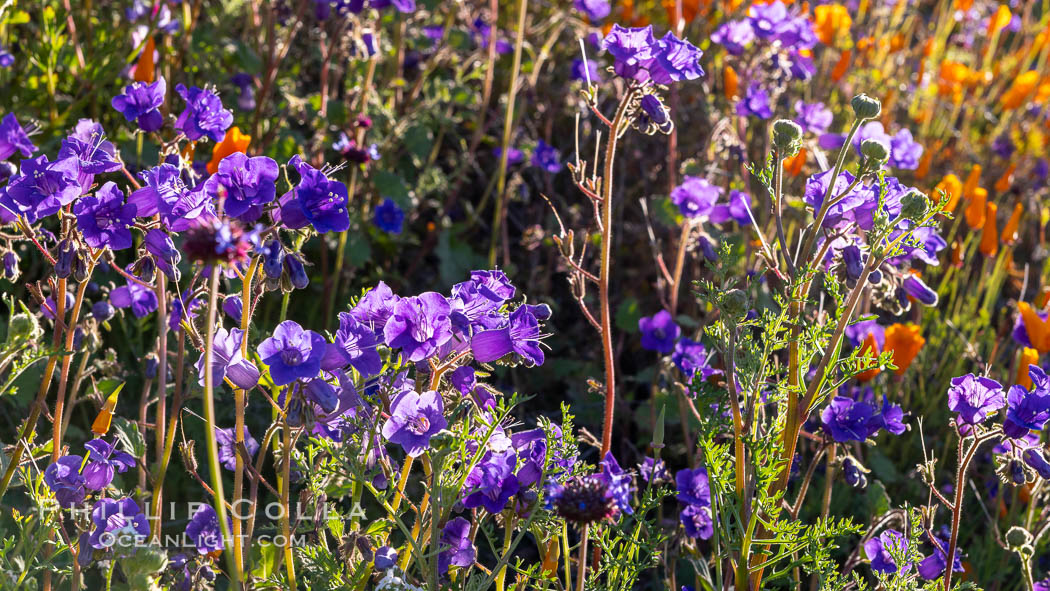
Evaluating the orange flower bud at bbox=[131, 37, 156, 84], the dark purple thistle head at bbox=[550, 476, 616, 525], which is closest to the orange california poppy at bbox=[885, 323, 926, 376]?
the dark purple thistle head at bbox=[550, 476, 616, 525]

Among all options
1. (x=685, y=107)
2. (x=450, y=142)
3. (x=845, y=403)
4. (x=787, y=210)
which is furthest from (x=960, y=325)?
(x=450, y=142)

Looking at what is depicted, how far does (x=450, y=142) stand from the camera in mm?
4637

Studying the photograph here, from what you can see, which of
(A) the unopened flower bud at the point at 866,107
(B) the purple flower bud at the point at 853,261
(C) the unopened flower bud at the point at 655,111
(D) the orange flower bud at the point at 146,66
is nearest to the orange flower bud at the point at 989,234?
(B) the purple flower bud at the point at 853,261

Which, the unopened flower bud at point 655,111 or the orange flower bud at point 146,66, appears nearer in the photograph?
the unopened flower bud at point 655,111

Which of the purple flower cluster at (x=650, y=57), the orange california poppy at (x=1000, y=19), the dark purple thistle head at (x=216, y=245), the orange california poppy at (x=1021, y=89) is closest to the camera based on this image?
the dark purple thistle head at (x=216, y=245)

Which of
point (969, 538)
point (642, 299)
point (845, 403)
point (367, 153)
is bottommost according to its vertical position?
point (969, 538)

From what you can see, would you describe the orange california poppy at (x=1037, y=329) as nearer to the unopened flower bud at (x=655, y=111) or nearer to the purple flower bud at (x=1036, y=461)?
the purple flower bud at (x=1036, y=461)

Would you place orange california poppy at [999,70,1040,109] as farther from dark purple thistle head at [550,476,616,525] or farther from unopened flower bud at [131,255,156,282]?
unopened flower bud at [131,255,156,282]

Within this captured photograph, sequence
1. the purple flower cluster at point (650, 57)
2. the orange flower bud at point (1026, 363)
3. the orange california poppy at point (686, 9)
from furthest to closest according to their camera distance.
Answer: the orange california poppy at point (686, 9) < the orange flower bud at point (1026, 363) < the purple flower cluster at point (650, 57)

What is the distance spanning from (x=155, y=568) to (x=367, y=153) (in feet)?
6.23

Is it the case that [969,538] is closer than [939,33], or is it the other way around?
[969,538]

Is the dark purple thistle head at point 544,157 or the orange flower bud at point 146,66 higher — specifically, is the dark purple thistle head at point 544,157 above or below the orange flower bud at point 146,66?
below

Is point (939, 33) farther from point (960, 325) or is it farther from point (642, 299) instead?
point (642, 299)

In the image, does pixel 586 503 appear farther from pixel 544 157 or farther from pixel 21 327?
pixel 544 157
